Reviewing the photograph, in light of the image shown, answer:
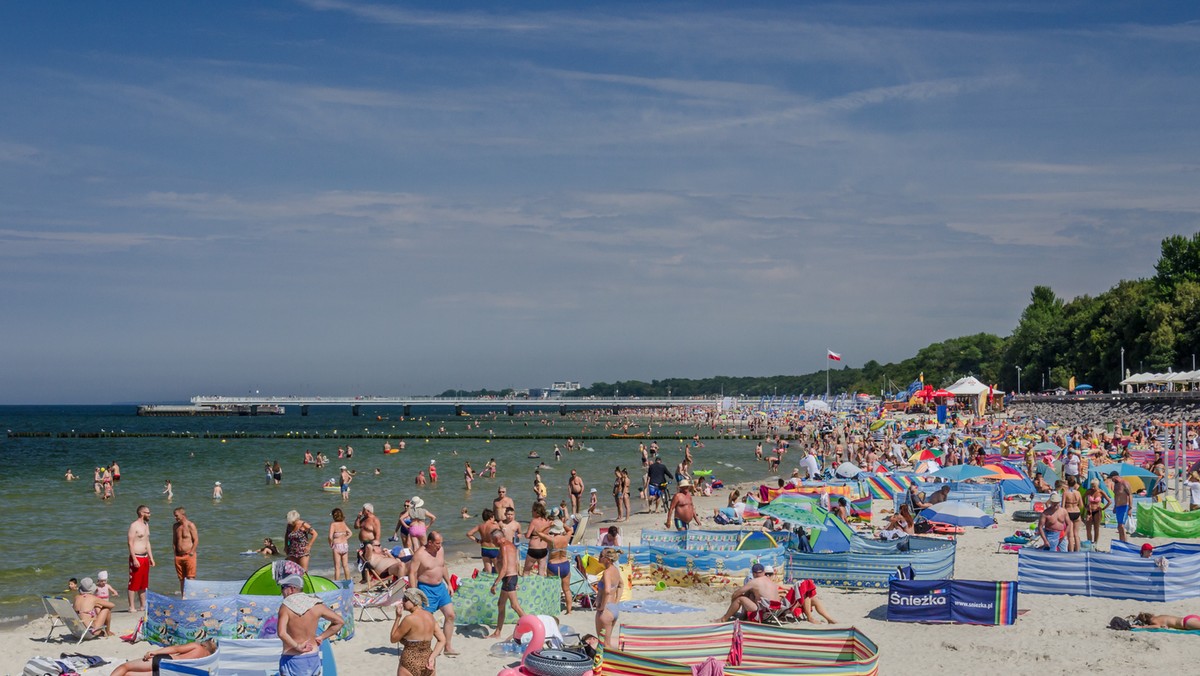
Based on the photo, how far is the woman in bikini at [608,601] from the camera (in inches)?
396

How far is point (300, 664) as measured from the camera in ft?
26.7

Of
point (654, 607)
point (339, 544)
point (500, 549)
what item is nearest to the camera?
point (500, 549)

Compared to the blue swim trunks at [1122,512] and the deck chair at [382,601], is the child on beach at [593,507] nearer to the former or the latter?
the blue swim trunks at [1122,512]

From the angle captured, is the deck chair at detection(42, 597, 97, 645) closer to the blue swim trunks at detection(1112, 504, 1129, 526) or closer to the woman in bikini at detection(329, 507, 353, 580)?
the woman in bikini at detection(329, 507, 353, 580)

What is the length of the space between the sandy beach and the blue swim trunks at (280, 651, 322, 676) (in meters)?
2.21

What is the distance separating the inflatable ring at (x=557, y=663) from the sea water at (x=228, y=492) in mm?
8797

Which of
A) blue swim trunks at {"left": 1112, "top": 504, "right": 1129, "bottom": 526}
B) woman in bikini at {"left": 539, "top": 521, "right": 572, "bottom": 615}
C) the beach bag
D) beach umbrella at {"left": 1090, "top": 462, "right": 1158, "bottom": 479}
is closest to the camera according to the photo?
the beach bag

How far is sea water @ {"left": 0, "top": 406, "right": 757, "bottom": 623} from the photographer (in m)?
18.7

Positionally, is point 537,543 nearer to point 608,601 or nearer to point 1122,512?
point 608,601

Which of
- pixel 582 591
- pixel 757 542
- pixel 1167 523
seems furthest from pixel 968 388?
pixel 582 591

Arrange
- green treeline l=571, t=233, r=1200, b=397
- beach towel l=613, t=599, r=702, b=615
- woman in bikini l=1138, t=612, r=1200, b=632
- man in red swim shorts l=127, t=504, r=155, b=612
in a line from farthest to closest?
green treeline l=571, t=233, r=1200, b=397 < man in red swim shorts l=127, t=504, r=155, b=612 < beach towel l=613, t=599, r=702, b=615 < woman in bikini l=1138, t=612, r=1200, b=632

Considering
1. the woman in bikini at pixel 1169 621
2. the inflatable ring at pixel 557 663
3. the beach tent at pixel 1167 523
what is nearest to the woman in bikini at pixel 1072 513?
the beach tent at pixel 1167 523

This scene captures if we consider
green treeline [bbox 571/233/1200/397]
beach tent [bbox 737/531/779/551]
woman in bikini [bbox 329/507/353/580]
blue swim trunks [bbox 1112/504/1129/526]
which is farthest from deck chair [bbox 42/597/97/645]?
green treeline [bbox 571/233/1200/397]

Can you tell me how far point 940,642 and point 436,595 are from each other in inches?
210
